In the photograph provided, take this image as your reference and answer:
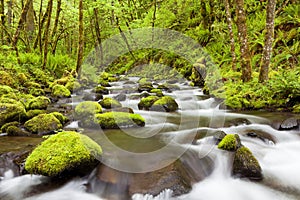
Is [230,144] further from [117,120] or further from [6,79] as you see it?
[6,79]

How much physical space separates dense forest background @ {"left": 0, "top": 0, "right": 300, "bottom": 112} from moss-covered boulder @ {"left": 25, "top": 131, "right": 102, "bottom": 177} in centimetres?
535

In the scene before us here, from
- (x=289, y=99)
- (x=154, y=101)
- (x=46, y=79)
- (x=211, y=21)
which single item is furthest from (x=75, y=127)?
(x=211, y=21)

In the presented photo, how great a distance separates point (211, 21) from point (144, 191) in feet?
44.4

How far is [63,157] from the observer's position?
3555 millimetres

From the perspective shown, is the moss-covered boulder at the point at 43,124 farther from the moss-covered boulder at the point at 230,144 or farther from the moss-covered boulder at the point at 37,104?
the moss-covered boulder at the point at 230,144

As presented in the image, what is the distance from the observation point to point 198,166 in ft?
13.7

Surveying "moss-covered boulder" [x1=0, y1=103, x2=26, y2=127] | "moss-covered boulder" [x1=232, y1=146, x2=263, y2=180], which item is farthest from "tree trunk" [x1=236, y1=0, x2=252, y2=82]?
"moss-covered boulder" [x1=0, y1=103, x2=26, y2=127]

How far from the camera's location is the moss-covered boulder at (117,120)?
19.5ft

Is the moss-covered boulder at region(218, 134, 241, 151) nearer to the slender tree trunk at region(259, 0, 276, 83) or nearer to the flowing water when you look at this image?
the flowing water

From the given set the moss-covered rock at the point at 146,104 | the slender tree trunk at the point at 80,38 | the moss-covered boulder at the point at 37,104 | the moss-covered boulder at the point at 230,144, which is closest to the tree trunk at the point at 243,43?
the moss-covered rock at the point at 146,104

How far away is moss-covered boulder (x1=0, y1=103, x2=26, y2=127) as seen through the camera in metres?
5.97

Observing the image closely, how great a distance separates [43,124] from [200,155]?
3.33m

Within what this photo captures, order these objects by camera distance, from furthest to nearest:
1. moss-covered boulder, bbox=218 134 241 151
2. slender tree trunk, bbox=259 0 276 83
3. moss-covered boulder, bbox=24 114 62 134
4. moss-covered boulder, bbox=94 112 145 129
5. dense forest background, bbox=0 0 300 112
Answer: dense forest background, bbox=0 0 300 112 → slender tree trunk, bbox=259 0 276 83 → moss-covered boulder, bbox=94 112 145 129 → moss-covered boulder, bbox=24 114 62 134 → moss-covered boulder, bbox=218 134 241 151

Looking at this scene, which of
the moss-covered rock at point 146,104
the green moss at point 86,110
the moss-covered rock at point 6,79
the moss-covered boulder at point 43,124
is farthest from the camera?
the moss-covered rock at point 6,79
